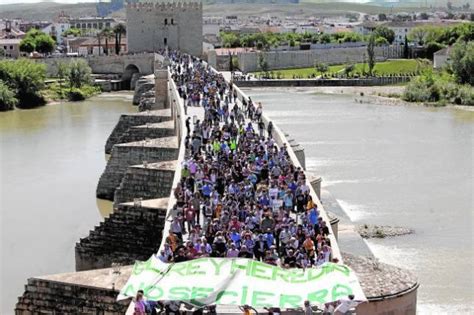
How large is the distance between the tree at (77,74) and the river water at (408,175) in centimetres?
1142

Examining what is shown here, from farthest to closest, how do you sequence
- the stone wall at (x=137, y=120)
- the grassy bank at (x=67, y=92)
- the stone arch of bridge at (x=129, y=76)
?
the stone arch of bridge at (x=129, y=76) < the grassy bank at (x=67, y=92) < the stone wall at (x=137, y=120)

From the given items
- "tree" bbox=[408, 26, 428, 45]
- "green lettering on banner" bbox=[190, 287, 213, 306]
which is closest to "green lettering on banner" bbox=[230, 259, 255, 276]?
"green lettering on banner" bbox=[190, 287, 213, 306]

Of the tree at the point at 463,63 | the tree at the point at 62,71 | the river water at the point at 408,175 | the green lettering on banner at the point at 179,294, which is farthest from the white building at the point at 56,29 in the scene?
the green lettering on banner at the point at 179,294

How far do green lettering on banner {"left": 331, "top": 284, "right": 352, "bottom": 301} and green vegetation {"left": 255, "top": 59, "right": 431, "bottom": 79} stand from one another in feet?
187

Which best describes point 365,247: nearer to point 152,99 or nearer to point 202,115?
point 202,115

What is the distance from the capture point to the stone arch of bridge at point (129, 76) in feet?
181

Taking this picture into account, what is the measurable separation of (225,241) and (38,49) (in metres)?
63.4

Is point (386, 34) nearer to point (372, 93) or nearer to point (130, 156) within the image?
point (372, 93)

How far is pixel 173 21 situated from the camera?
52188mm

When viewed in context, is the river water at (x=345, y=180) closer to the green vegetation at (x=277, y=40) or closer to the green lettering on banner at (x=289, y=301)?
the green lettering on banner at (x=289, y=301)

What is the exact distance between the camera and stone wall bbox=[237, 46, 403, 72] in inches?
2822

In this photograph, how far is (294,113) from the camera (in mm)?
44656

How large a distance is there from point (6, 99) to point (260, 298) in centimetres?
3988

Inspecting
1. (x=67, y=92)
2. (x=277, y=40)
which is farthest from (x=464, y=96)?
(x=277, y=40)
